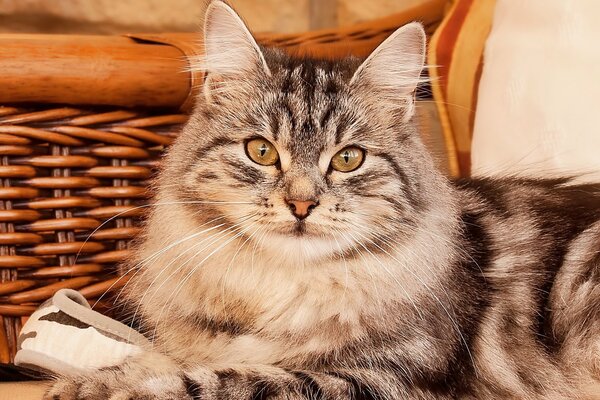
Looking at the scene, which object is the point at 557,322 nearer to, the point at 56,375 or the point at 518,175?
the point at 518,175

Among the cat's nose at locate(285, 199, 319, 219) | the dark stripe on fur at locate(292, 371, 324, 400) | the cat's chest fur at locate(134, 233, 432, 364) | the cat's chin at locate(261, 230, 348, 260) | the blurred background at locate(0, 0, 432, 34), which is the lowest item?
the dark stripe on fur at locate(292, 371, 324, 400)

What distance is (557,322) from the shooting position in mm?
1287

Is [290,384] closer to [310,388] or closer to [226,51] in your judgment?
[310,388]

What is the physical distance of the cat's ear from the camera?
125cm

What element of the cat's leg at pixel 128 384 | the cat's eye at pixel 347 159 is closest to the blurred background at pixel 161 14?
the cat's eye at pixel 347 159

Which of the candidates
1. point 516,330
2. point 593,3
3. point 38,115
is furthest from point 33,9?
point 516,330

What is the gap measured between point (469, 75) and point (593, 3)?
1.27ft

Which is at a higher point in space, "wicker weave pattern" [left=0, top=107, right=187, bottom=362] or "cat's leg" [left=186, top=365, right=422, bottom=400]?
"wicker weave pattern" [left=0, top=107, right=187, bottom=362]

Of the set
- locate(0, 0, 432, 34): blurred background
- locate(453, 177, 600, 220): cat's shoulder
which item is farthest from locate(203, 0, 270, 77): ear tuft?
locate(0, 0, 432, 34): blurred background

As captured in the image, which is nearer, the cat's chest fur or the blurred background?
the cat's chest fur

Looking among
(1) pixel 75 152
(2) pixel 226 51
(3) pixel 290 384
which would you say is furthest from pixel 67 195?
(3) pixel 290 384

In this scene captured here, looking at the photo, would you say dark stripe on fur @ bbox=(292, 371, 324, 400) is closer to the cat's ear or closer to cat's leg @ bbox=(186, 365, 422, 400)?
cat's leg @ bbox=(186, 365, 422, 400)

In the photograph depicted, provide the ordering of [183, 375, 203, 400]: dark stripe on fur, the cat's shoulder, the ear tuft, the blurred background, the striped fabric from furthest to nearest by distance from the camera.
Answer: the blurred background
the striped fabric
the cat's shoulder
the ear tuft
[183, 375, 203, 400]: dark stripe on fur

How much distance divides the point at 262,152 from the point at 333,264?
23cm
